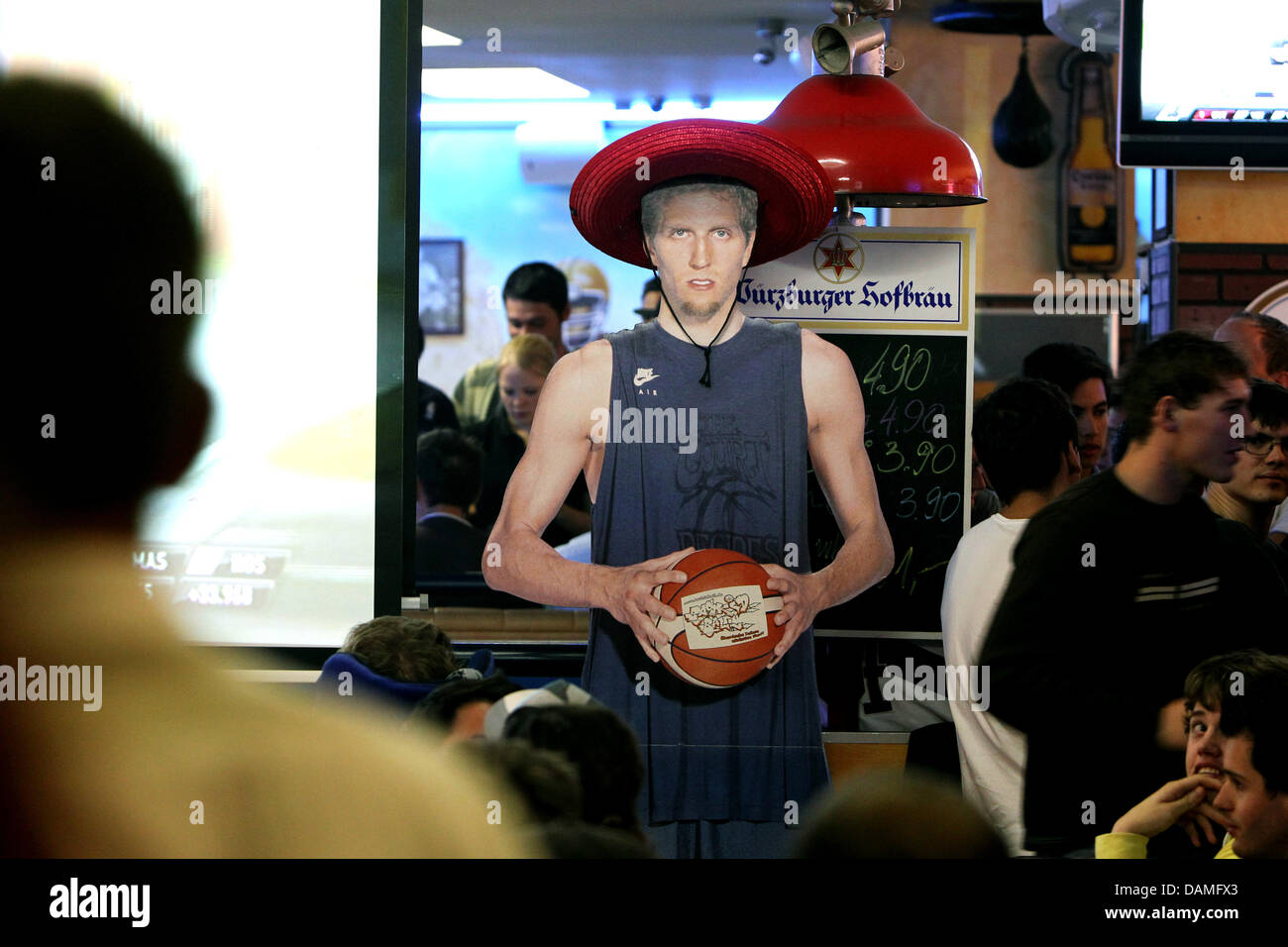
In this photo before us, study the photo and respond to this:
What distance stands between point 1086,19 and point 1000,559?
121 centimetres

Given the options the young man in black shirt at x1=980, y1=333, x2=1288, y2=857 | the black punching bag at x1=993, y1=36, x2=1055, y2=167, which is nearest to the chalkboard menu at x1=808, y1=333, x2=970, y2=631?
the young man in black shirt at x1=980, y1=333, x2=1288, y2=857

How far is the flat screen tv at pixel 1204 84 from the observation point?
254 cm

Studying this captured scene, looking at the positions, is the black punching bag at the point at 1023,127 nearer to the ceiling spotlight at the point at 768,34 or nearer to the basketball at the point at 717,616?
the ceiling spotlight at the point at 768,34

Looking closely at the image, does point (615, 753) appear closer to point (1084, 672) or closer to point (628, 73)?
point (1084, 672)

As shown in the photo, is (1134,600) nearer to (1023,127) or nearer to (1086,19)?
(1086,19)

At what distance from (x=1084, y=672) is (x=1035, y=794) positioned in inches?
10.1

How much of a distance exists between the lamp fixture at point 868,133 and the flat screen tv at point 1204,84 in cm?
38

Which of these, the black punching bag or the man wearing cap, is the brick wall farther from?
the black punching bag

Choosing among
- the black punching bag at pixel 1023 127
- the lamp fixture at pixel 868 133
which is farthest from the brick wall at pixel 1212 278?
the black punching bag at pixel 1023 127

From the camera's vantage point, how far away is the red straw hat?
2.31 meters

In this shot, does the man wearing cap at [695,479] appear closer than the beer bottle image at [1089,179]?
Yes

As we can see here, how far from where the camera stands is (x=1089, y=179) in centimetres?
516
